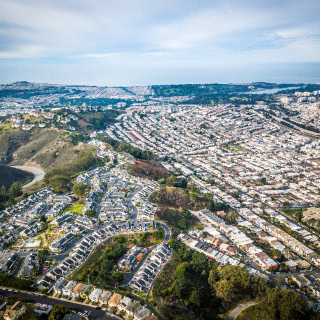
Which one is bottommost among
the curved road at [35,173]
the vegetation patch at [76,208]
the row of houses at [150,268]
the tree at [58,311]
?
the curved road at [35,173]

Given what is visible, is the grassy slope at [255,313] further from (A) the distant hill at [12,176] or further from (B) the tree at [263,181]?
(A) the distant hill at [12,176]

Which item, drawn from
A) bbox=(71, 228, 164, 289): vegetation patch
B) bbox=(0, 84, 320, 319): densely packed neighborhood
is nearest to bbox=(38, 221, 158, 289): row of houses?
bbox=(0, 84, 320, 319): densely packed neighborhood

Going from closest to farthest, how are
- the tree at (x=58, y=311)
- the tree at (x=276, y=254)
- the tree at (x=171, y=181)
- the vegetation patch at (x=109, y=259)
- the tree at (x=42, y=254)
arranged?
the tree at (x=58, y=311) → the vegetation patch at (x=109, y=259) → the tree at (x=42, y=254) → the tree at (x=276, y=254) → the tree at (x=171, y=181)

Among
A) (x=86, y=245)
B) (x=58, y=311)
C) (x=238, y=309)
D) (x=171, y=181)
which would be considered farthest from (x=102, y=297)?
(x=171, y=181)

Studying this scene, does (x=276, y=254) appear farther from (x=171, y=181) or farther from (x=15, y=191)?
(x=15, y=191)

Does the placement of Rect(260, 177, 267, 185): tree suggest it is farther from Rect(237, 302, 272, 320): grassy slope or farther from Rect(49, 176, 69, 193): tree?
Rect(49, 176, 69, 193): tree

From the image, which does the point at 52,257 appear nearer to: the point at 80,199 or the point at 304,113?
the point at 80,199

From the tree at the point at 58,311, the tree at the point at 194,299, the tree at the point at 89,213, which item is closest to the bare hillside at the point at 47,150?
the tree at the point at 89,213

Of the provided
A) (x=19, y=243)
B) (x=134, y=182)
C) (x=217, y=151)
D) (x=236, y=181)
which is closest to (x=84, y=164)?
(x=134, y=182)
